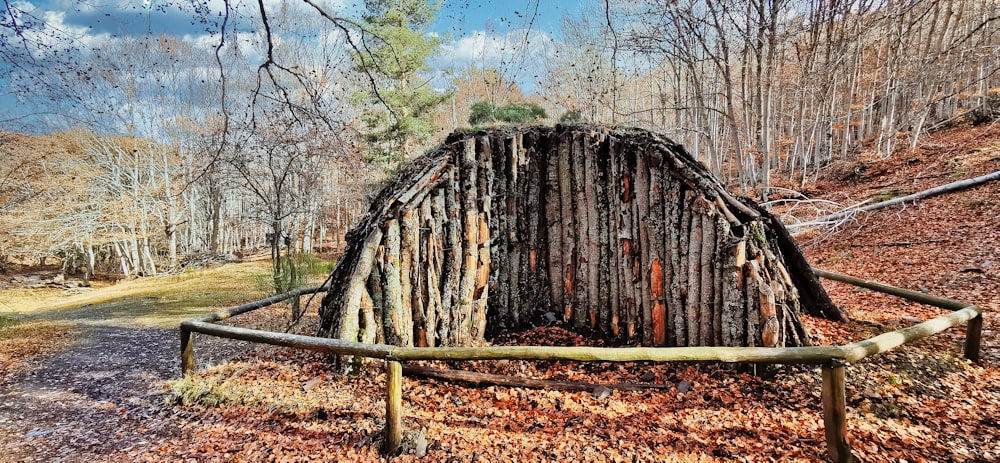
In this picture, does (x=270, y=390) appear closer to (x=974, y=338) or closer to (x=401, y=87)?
(x=974, y=338)

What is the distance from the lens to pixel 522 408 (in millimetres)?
3717

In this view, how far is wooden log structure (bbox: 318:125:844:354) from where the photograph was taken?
408 cm

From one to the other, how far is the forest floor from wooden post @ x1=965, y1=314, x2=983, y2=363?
99 mm

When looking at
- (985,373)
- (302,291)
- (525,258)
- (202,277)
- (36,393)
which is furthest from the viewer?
(202,277)

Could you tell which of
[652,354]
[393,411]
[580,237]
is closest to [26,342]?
[393,411]

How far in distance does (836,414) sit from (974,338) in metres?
2.49

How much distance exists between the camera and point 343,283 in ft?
15.5

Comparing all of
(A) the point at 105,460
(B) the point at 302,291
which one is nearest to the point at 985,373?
(A) the point at 105,460

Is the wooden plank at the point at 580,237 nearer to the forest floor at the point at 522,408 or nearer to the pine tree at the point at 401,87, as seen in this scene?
the forest floor at the point at 522,408

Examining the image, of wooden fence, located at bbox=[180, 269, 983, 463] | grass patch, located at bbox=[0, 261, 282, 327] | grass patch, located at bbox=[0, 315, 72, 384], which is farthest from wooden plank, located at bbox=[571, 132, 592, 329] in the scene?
grass patch, located at bbox=[0, 261, 282, 327]

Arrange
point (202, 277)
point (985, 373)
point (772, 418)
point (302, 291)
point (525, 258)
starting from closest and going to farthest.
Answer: point (772, 418)
point (985, 373)
point (525, 258)
point (302, 291)
point (202, 277)

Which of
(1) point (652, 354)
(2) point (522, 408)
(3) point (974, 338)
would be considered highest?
(1) point (652, 354)

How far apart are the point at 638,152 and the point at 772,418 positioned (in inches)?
106

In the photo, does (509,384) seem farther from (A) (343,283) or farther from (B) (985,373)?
(B) (985,373)
